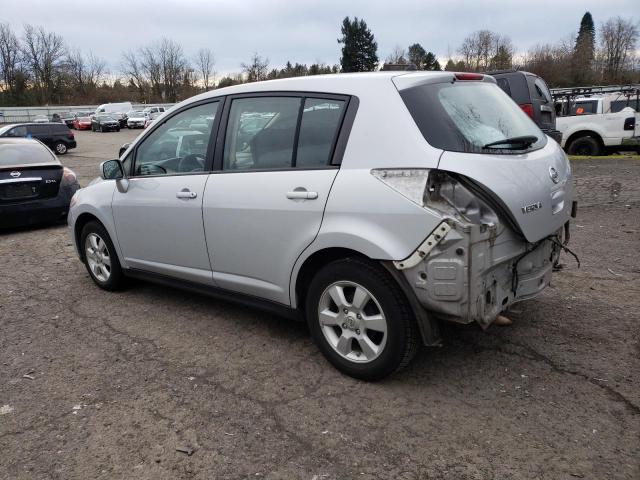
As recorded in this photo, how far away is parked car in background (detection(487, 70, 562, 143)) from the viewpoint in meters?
9.06

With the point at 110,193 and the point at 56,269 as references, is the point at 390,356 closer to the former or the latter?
the point at 110,193

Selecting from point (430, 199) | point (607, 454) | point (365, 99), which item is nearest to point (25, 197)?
point (365, 99)

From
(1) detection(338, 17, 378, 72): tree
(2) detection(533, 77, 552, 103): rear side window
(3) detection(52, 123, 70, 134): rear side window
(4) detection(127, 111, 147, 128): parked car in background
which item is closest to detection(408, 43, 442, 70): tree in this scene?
(1) detection(338, 17, 378, 72): tree

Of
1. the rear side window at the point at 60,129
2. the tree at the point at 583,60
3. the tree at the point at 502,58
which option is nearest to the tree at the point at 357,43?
the tree at the point at 502,58

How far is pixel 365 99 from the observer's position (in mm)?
3145

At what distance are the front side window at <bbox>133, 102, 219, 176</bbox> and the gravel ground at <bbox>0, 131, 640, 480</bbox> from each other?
1.24m

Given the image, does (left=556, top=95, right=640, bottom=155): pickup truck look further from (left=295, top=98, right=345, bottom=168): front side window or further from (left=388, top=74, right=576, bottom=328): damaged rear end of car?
(left=295, top=98, right=345, bottom=168): front side window

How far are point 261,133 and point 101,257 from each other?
2.39m

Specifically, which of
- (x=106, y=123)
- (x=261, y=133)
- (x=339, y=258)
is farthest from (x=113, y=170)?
(x=106, y=123)

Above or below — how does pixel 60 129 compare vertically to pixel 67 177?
above

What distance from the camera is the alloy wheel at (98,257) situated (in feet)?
16.5

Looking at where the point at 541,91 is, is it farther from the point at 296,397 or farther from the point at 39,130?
the point at 39,130

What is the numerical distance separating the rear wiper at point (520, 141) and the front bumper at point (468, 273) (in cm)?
53

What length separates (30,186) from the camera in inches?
316
